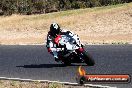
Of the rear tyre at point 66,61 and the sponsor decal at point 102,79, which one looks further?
the rear tyre at point 66,61

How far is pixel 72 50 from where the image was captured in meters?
17.7

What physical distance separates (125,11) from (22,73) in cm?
2690

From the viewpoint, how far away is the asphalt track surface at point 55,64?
16500 mm

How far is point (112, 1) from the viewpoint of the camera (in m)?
51.5

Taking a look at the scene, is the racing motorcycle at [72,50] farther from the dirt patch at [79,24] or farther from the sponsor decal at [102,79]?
the dirt patch at [79,24]

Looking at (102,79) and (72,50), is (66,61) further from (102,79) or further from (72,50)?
(102,79)

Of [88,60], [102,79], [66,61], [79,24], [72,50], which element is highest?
[102,79]

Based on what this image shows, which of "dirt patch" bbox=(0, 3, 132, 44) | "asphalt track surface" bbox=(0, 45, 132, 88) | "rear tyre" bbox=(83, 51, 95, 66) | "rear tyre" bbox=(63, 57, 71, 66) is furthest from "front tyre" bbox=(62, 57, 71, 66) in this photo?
"dirt patch" bbox=(0, 3, 132, 44)

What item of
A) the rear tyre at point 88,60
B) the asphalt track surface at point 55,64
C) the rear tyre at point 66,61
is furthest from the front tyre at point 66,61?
the rear tyre at point 88,60

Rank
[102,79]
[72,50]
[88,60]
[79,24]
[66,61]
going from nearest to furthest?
[102,79]
[72,50]
[88,60]
[66,61]
[79,24]

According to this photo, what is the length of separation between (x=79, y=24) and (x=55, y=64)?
74.8 ft

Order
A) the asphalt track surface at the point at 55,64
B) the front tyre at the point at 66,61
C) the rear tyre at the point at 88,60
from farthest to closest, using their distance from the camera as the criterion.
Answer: the front tyre at the point at 66,61, the rear tyre at the point at 88,60, the asphalt track surface at the point at 55,64

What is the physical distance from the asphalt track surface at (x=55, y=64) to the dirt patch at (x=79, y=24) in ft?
41.5

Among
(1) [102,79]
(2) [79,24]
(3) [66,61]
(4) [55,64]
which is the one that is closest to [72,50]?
(3) [66,61]
